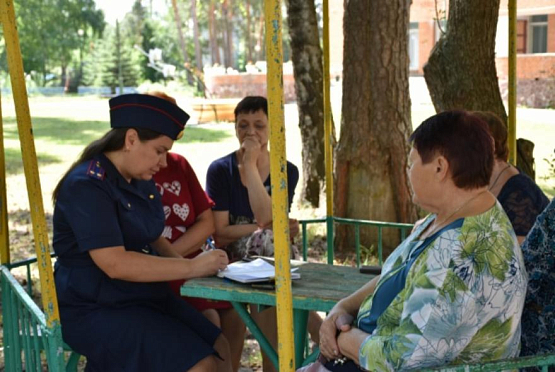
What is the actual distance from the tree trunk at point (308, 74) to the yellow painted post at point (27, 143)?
585cm

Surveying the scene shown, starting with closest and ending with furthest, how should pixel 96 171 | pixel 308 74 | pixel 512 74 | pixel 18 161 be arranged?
pixel 96 171 → pixel 512 74 → pixel 308 74 → pixel 18 161

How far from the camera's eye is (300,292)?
3.07 m

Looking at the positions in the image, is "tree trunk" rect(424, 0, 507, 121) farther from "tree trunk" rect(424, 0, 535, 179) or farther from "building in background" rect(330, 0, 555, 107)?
"building in background" rect(330, 0, 555, 107)

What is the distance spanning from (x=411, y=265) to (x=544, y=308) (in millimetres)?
583

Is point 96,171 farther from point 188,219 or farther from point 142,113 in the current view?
point 188,219

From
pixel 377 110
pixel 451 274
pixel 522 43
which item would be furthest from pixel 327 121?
pixel 522 43

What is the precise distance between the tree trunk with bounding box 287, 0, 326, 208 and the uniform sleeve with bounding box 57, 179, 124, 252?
5.44 metres

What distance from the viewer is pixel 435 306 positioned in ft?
7.02

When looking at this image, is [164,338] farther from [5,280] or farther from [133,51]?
[133,51]

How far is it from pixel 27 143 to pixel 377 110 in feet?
15.4

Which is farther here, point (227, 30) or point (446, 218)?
point (227, 30)

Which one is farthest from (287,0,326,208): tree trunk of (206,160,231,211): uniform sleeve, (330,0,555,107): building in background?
(330,0,555,107): building in background

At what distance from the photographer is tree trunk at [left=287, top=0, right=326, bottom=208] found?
27.1 ft

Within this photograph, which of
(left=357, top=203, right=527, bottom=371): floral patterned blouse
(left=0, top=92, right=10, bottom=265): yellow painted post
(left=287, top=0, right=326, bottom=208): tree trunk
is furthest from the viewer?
(left=287, top=0, right=326, bottom=208): tree trunk
